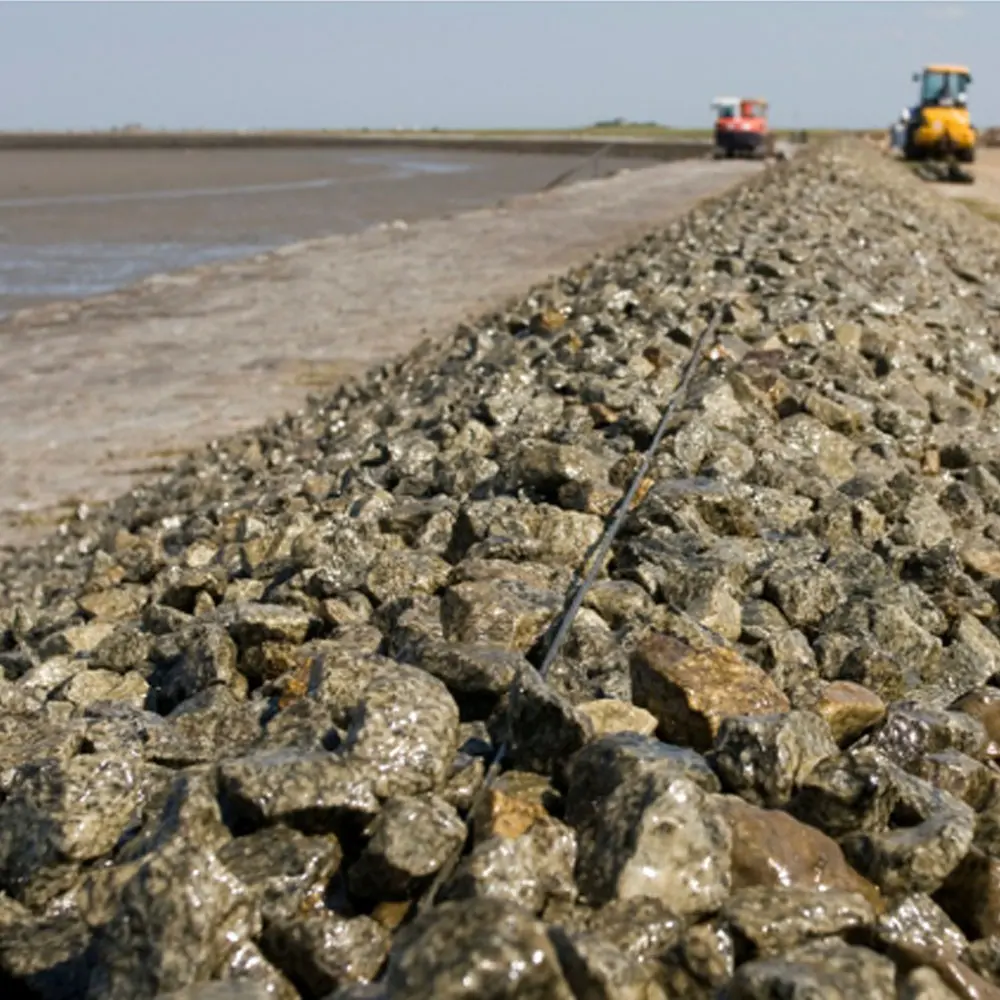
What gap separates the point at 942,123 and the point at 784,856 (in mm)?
31508

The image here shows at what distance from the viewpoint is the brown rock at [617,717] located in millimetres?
2992

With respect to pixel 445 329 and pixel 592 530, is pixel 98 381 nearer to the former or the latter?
pixel 445 329

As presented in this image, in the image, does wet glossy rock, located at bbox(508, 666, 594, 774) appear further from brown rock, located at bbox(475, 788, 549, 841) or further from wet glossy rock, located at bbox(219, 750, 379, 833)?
wet glossy rock, located at bbox(219, 750, 379, 833)

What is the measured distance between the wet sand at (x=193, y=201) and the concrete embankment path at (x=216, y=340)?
1.92 m

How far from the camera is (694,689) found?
308 cm

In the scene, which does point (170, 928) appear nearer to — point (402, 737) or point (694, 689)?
point (402, 737)

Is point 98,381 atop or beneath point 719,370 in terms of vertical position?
beneath

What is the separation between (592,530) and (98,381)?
20.8 ft

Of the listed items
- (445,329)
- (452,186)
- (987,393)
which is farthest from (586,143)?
(987,393)

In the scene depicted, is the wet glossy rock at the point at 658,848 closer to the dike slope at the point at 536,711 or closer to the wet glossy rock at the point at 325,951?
the dike slope at the point at 536,711

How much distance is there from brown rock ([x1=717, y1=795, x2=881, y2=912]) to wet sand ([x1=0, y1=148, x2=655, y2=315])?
1275cm

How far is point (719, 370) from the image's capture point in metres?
6.57

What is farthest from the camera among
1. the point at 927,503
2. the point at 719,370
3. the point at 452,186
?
the point at 452,186

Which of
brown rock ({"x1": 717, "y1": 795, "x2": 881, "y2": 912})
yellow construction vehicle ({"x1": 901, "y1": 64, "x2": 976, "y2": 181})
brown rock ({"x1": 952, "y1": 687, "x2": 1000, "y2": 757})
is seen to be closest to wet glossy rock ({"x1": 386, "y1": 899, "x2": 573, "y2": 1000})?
brown rock ({"x1": 717, "y1": 795, "x2": 881, "y2": 912})
